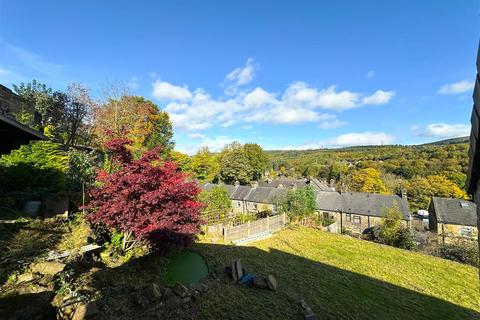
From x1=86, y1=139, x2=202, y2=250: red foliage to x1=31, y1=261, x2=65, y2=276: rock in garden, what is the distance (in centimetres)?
154

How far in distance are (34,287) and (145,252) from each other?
3225 mm

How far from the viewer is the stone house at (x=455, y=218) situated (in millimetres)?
22938

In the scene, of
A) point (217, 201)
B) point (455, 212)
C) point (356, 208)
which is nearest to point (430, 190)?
point (455, 212)

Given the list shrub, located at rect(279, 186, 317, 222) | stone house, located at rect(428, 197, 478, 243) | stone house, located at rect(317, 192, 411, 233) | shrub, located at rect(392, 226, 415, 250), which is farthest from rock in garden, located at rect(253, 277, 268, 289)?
stone house, located at rect(428, 197, 478, 243)

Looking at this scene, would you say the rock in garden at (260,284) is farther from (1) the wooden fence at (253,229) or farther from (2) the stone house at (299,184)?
(2) the stone house at (299,184)

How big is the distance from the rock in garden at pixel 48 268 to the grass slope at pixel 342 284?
10.2 feet

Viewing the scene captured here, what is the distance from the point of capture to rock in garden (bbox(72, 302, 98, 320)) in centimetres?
382

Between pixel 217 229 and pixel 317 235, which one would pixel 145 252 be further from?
pixel 317 235

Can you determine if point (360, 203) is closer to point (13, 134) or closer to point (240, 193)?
point (240, 193)

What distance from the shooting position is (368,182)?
4738 cm

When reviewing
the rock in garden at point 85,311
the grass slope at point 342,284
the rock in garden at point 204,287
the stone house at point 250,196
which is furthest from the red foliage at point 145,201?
the stone house at point 250,196

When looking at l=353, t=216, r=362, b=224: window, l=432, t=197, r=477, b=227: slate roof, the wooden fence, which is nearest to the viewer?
the wooden fence

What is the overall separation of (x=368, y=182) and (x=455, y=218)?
78.3 feet

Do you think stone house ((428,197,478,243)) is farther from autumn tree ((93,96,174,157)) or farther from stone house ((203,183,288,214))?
autumn tree ((93,96,174,157))
